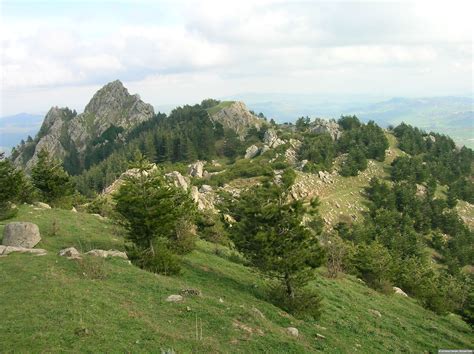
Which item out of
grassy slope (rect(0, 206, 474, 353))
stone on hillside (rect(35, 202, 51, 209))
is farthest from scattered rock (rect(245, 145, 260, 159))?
grassy slope (rect(0, 206, 474, 353))

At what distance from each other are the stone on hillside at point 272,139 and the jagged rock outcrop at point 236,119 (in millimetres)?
18413

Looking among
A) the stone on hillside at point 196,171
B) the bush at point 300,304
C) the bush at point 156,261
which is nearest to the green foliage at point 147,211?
the bush at point 156,261

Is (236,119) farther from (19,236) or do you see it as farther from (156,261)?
(156,261)

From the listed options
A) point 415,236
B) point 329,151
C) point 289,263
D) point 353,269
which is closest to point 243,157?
point 329,151

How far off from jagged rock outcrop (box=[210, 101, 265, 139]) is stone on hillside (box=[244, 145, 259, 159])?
2722 cm

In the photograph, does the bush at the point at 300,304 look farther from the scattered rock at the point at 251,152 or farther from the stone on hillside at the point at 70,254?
the scattered rock at the point at 251,152

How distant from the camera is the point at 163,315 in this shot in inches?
687

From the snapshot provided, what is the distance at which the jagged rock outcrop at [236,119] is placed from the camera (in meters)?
152

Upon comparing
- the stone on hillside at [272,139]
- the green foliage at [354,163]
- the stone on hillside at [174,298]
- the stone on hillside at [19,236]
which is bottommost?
the green foliage at [354,163]

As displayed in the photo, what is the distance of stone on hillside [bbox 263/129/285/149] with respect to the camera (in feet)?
392

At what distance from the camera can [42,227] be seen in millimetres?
31250

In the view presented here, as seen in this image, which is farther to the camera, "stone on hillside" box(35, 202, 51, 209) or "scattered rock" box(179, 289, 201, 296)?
"stone on hillside" box(35, 202, 51, 209)

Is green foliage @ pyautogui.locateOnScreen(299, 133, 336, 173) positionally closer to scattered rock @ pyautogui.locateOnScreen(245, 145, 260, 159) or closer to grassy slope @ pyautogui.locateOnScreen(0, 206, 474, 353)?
scattered rock @ pyautogui.locateOnScreen(245, 145, 260, 159)

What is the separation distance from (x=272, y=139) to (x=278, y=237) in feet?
333
